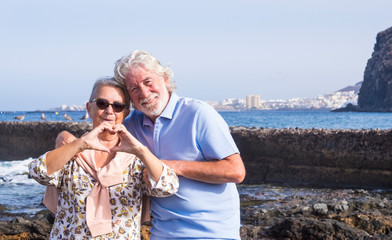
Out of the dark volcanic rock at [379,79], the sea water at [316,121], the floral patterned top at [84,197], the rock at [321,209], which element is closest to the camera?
the floral patterned top at [84,197]

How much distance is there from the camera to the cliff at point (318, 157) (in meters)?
13.0

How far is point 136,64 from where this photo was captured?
325 cm

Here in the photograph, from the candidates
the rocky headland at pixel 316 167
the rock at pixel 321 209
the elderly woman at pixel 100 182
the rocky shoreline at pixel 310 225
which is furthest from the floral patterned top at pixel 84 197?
the rocky headland at pixel 316 167

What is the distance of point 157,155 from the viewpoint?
10.6 feet

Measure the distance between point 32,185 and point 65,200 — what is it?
1300 cm

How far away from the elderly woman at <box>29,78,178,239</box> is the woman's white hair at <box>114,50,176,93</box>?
0.27m

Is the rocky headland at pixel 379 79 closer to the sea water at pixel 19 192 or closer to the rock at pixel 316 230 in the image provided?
the sea water at pixel 19 192

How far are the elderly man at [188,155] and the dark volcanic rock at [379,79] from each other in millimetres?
93296

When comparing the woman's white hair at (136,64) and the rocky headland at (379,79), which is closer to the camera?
the woman's white hair at (136,64)

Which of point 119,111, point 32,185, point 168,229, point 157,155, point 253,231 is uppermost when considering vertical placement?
point 119,111

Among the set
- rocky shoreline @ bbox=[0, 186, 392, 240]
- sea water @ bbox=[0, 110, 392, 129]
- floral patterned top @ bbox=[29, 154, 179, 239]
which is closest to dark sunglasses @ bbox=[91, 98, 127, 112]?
floral patterned top @ bbox=[29, 154, 179, 239]

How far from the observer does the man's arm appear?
10.1 ft

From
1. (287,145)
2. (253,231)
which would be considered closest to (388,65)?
(287,145)

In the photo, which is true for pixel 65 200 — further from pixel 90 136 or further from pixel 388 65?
pixel 388 65
